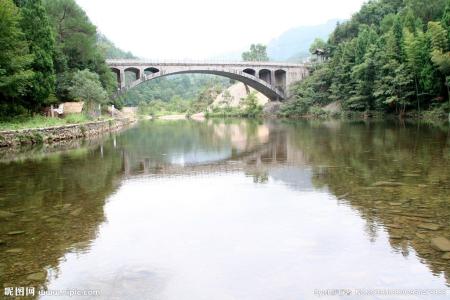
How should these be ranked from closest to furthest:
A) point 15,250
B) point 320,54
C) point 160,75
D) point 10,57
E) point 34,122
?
point 15,250 < point 10,57 < point 34,122 < point 160,75 < point 320,54

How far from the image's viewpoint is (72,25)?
3653 cm

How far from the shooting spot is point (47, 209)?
7273mm

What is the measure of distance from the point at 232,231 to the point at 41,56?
23416 mm

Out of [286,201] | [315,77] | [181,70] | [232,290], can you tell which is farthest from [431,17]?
[232,290]

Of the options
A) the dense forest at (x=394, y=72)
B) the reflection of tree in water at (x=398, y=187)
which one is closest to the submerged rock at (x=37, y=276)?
the reflection of tree in water at (x=398, y=187)

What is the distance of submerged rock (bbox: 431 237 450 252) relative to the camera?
4.87 metres

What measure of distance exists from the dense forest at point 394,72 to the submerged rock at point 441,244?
28.2m

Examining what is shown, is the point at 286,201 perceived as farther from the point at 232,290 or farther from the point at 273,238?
the point at 232,290

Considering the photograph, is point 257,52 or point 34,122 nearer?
point 34,122

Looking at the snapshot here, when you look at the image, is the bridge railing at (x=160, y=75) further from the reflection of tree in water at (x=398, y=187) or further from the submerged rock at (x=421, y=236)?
the submerged rock at (x=421, y=236)

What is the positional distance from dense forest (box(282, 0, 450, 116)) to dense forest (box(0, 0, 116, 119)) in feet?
76.6

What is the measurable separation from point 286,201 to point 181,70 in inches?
1965

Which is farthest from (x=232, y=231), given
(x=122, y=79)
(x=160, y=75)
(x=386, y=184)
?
(x=160, y=75)
